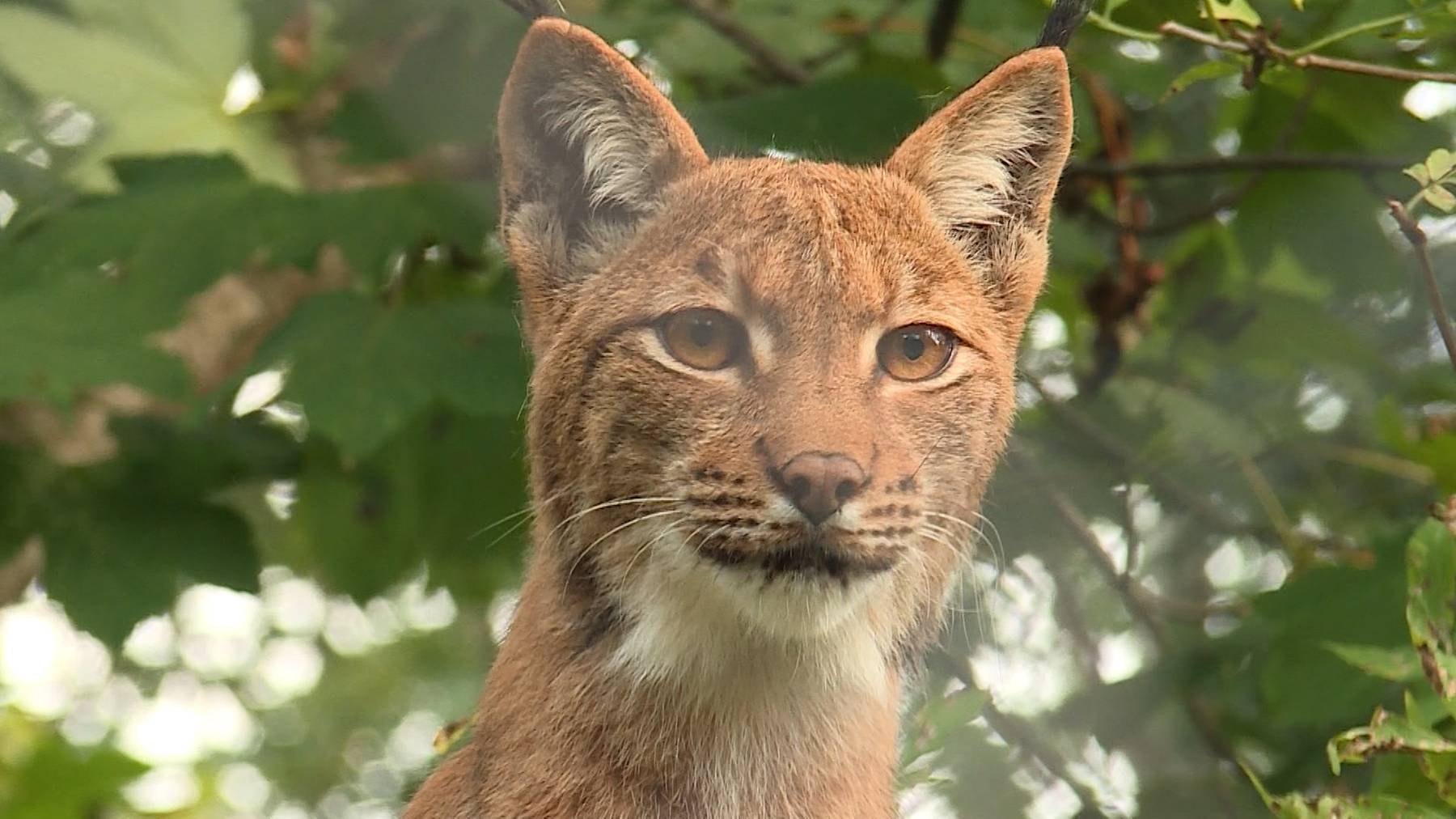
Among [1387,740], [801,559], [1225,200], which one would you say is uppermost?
[801,559]

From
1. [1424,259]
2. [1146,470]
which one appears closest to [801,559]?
[1424,259]

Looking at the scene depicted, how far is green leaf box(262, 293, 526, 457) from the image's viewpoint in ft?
15.4

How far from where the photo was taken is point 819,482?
2.88 m

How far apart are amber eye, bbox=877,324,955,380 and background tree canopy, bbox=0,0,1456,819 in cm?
65

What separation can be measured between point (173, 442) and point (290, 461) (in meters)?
0.48

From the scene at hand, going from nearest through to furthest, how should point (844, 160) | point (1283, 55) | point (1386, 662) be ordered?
point (1386, 662) → point (1283, 55) → point (844, 160)

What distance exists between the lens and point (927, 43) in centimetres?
600

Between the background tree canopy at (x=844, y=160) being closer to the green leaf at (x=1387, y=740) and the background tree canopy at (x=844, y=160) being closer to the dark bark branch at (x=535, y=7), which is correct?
the green leaf at (x=1387, y=740)

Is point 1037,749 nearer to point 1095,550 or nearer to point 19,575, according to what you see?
point 1095,550

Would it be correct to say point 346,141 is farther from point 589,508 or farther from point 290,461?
point 589,508

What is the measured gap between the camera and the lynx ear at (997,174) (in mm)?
3363

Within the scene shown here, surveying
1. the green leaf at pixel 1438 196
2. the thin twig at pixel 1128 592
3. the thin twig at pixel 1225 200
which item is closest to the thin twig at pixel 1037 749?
the thin twig at pixel 1128 592

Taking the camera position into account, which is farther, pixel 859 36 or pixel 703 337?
pixel 859 36

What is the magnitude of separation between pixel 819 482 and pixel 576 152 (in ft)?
3.07
